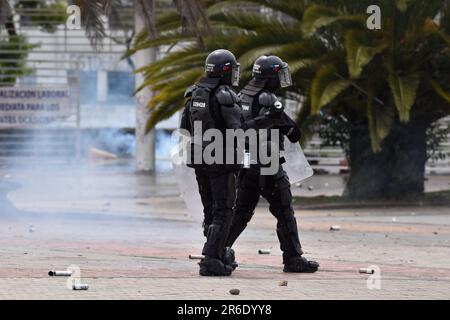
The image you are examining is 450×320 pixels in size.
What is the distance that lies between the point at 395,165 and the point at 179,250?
31.7 feet

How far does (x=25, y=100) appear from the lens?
3422cm

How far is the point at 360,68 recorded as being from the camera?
20094 mm

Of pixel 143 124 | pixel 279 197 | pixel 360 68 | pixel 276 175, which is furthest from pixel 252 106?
pixel 143 124

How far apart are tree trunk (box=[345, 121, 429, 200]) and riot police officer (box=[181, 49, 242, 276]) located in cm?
1206

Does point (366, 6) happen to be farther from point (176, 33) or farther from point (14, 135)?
point (14, 135)

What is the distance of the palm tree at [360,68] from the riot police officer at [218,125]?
938cm

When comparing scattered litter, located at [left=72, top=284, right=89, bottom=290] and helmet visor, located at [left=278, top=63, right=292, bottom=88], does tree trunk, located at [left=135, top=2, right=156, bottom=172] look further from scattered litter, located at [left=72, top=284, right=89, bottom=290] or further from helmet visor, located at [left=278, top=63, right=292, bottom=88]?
scattered litter, located at [left=72, top=284, right=89, bottom=290]

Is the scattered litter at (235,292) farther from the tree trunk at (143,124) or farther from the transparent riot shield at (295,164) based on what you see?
the tree trunk at (143,124)

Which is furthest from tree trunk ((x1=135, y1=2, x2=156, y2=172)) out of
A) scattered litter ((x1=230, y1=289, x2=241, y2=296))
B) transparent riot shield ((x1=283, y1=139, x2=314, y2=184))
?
scattered litter ((x1=230, y1=289, x2=241, y2=296))

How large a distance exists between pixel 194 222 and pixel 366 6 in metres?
5.65

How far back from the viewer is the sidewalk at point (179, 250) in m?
9.74

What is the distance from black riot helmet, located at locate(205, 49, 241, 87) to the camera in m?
10.9

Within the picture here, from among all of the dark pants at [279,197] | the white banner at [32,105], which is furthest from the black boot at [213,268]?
the white banner at [32,105]
